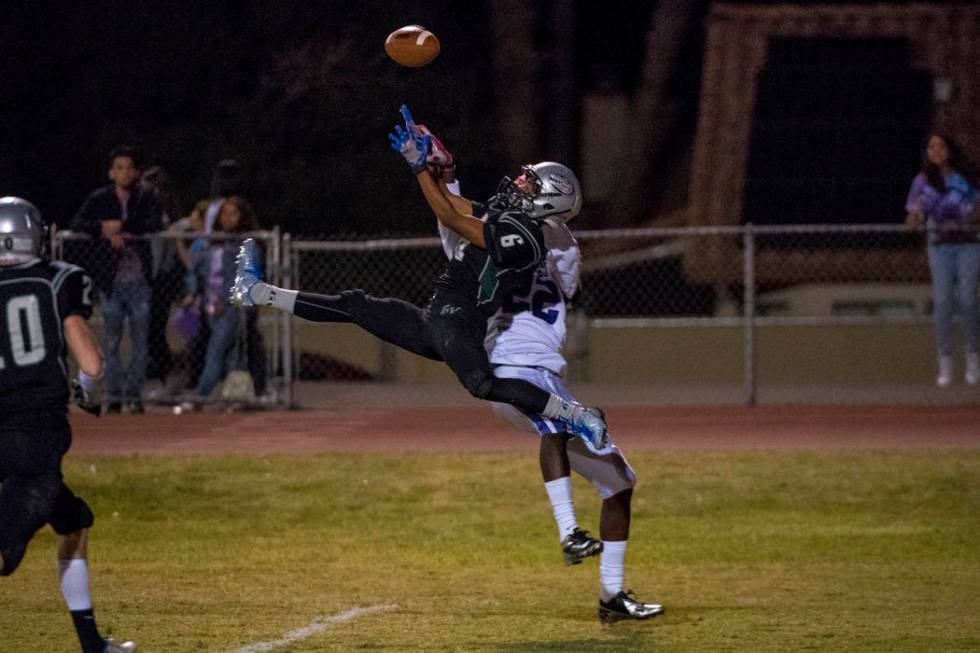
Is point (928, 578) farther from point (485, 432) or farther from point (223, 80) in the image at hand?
point (223, 80)

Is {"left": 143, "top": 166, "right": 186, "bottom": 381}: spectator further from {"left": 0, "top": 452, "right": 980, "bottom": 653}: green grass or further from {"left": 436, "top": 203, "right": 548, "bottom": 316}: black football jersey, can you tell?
{"left": 436, "top": 203, "right": 548, "bottom": 316}: black football jersey

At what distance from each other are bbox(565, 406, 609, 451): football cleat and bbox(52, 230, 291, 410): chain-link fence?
22.7ft

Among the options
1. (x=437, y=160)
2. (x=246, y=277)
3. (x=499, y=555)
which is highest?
(x=437, y=160)

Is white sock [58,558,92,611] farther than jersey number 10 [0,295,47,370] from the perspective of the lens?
Yes

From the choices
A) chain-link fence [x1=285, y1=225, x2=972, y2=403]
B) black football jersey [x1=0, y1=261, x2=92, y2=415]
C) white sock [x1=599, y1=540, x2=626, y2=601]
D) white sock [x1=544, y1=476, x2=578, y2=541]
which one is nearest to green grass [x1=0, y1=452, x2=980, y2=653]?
white sock [x1=599, y1=540, x2=626, y2=601]

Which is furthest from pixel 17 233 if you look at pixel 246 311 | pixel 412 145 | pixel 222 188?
pixel 222 188

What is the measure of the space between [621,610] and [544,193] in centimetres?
219

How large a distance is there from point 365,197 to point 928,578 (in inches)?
556

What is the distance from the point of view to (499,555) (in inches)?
425

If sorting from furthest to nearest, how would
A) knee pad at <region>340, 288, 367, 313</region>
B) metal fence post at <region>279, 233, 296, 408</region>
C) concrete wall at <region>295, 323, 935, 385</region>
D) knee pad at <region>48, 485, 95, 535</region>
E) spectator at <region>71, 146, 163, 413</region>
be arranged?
concrete wall at <region>295, 323, 935, 385</region> < metal fence post at <region>279, 233, 296, 408</region> < spectator at <region>71, 146, 163, 413</region> < knee pad at <region>340, 288, 367, 313</region> < knee pad at <region>48, 485, 95, 535</region>

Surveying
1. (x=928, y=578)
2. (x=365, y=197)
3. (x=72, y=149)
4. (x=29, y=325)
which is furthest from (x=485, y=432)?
(x=72, y=149)

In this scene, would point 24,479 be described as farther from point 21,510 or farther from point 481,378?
point 481,378

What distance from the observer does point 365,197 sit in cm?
2275

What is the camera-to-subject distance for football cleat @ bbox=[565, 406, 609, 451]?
795 centimetres
